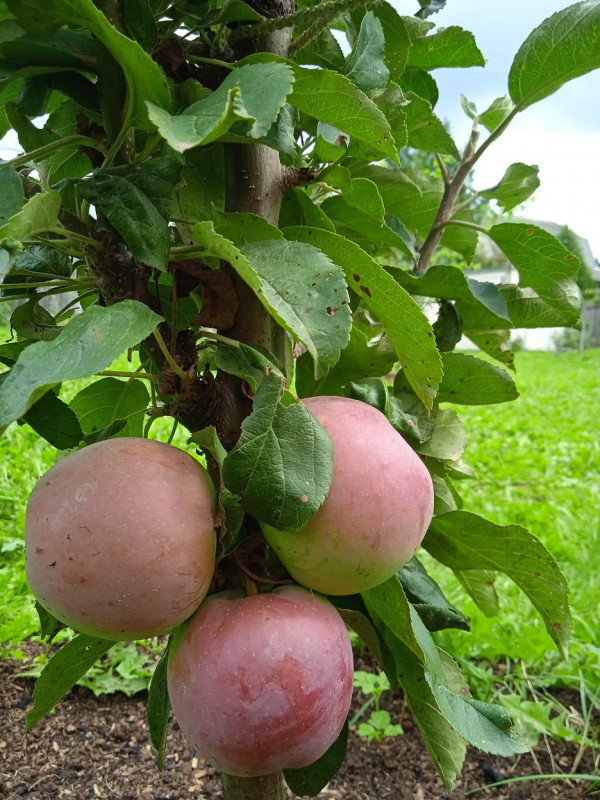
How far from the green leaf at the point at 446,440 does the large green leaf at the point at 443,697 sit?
199 millimetres

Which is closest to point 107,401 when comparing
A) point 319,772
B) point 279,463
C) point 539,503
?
point 279,463

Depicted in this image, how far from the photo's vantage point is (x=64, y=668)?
0.76 m

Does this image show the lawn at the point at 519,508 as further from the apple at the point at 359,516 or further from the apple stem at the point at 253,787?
the apple at the point at 359,516

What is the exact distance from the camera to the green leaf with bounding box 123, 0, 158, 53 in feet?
1.99

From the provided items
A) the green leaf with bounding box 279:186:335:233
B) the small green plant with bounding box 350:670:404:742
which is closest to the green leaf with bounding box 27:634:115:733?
the green leaf with bounding box 279:186:335:233

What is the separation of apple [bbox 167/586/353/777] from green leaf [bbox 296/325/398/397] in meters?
0.29

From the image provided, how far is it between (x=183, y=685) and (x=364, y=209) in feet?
1.74

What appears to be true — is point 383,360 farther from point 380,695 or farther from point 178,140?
point 380,695

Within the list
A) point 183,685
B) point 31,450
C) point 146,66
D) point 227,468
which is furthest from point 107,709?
point 31,450

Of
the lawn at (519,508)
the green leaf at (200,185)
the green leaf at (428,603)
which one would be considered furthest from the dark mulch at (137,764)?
the green leaf at (200,185)

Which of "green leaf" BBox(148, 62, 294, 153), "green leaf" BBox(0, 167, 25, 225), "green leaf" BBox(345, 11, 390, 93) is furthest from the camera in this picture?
"green leaf" BBox(345, 11, 390, 93)

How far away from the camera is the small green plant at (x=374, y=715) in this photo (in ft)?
4.40

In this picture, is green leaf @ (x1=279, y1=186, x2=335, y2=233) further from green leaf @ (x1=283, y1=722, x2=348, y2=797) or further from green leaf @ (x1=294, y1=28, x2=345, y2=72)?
green leaf @ (x1=283, y1=722, x2=348, y2=797)

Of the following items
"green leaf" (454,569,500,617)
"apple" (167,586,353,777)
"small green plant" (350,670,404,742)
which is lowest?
"small green plant" (350,670,404,742)
